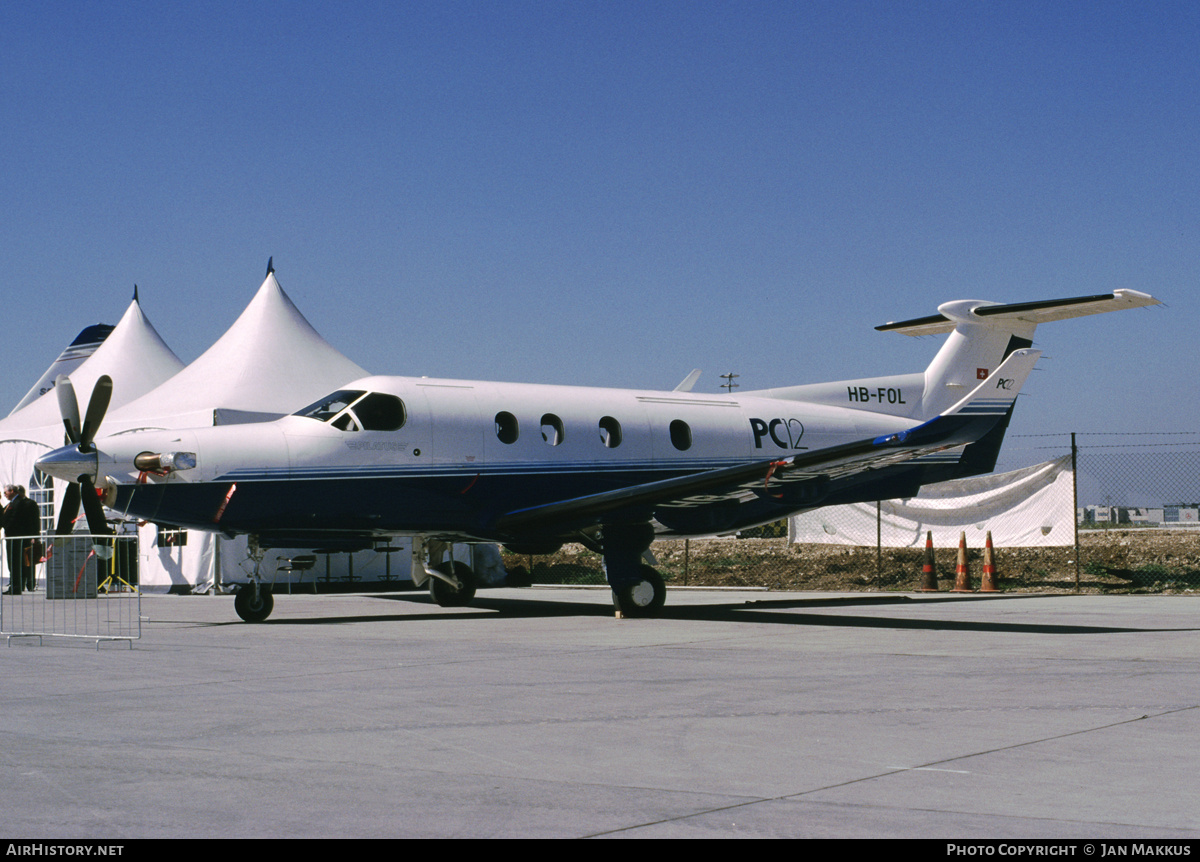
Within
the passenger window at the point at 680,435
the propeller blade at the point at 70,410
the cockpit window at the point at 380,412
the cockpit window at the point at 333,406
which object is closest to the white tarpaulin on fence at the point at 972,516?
the passenger window at the point at 680,435

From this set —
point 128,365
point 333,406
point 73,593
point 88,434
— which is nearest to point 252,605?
point 333,406

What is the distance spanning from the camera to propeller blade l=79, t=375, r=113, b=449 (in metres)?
13.2

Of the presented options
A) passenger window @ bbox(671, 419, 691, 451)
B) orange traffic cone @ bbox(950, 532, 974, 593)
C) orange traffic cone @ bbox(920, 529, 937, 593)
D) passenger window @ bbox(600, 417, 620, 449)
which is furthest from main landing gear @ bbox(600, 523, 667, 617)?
orange traffic cone @ bbox(950, 532, 974, 593)

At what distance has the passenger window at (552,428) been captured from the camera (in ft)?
50.8

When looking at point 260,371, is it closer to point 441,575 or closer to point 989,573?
point 441,575

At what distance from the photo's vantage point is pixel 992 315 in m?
18.0

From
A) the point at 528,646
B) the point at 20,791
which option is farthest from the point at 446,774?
the point at 528,646

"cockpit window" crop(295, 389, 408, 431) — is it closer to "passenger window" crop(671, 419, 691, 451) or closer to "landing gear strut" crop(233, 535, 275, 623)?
"landing gear strut" crop(233, 535, 275, 623)

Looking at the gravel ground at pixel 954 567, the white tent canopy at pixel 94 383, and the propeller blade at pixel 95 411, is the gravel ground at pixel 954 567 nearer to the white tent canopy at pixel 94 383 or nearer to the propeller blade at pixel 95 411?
the white tent canopy at pixel 94 383

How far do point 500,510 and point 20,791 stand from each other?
10.7 metres

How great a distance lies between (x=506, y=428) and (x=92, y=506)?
17.0 ft

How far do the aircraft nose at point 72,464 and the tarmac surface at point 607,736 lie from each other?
2172 mm

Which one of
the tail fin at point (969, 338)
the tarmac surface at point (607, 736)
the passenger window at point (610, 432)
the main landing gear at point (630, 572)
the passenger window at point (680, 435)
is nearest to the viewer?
the tarmac surface at point (607, 736)

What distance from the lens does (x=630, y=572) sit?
1468cm
